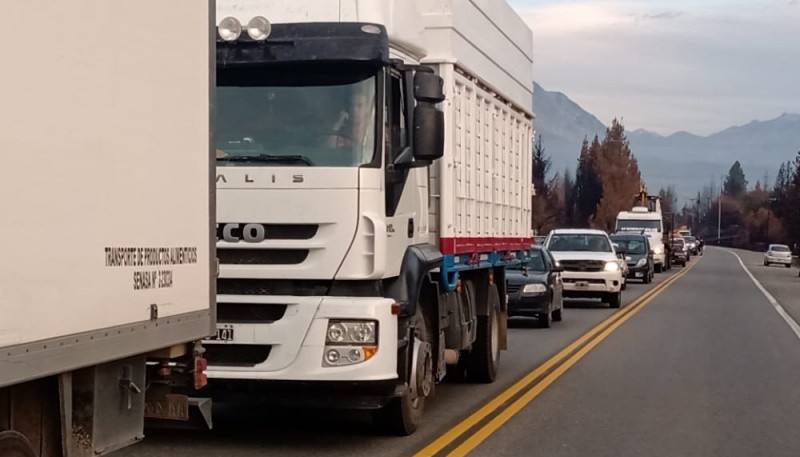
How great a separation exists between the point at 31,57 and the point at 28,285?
0.84 metres

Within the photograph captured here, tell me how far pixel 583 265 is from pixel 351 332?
21.6m

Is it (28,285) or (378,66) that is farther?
(378,66)

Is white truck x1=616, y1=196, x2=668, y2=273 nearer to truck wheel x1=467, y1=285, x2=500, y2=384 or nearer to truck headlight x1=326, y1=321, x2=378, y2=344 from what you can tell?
truck wheel x1=467, y1=285, x2=500, y2=384

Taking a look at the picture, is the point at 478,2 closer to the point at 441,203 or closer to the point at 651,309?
the point at 441,203

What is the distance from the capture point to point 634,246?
46.2 meters

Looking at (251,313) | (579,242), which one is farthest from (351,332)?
(579,242)

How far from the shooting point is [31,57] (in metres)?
4.66

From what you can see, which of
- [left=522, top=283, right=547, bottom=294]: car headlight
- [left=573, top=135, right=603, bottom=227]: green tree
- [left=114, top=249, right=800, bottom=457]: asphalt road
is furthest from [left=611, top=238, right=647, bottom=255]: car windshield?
[left=573, top=135, right=603, bottom=227]: green tree

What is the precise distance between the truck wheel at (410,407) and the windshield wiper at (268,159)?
5.38 feet

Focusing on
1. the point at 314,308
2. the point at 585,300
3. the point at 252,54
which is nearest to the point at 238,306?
the point at 314,308

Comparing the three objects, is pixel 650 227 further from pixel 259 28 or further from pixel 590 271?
pixel 259 28

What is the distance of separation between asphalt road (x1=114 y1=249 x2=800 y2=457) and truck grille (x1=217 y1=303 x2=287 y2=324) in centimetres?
100

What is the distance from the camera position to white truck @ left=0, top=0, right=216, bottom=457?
4625 mm

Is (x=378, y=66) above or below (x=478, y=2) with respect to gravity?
below
